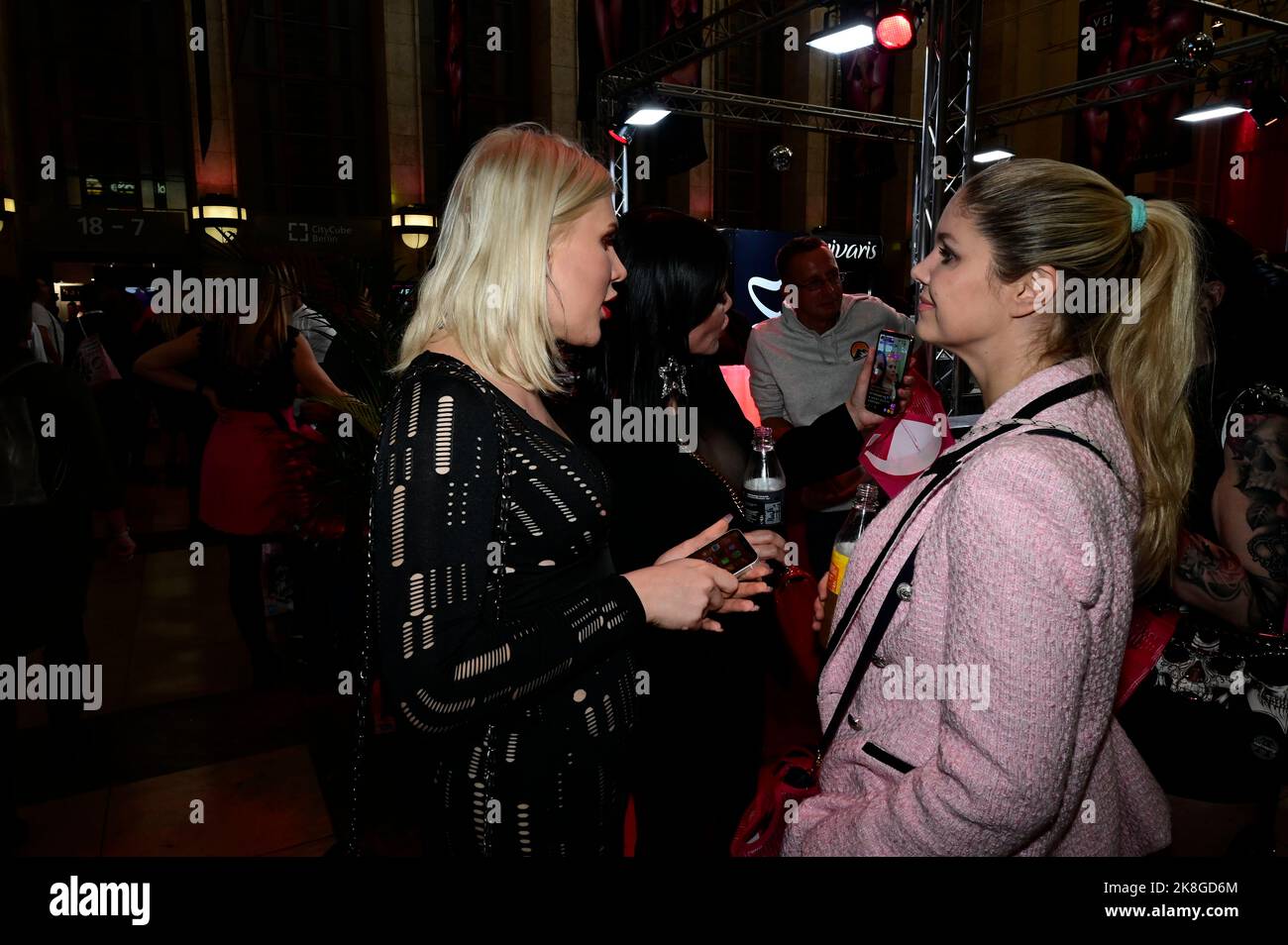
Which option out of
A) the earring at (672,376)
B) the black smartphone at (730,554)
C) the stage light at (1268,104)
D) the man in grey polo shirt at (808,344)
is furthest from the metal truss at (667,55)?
the black smartphone at (730,554)

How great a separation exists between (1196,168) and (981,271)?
20.9 metres

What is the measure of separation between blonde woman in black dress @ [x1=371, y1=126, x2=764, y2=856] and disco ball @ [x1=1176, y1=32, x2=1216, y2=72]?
8.46 meters

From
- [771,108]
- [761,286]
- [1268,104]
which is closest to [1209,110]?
[1268,104]

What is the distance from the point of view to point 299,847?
2.71 m

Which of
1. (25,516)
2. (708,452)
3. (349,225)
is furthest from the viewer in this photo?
(349,225)

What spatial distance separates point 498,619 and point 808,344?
3.43 m

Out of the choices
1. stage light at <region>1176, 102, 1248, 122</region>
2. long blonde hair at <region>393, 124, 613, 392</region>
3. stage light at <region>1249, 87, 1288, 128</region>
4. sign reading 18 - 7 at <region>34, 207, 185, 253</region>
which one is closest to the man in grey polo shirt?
long blonde hair at <region>393, 124, 613, 392</region>

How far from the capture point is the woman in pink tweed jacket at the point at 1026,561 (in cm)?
99

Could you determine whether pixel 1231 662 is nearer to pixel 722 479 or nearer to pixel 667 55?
pixel 722 479

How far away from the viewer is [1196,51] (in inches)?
290

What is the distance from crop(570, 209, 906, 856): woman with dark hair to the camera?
193cm

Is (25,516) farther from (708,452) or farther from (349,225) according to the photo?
(349,225)

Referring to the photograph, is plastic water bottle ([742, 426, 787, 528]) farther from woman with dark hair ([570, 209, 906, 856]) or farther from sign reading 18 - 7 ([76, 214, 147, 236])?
sign reading 18 - 7 ([76, 214, 147, 236])
